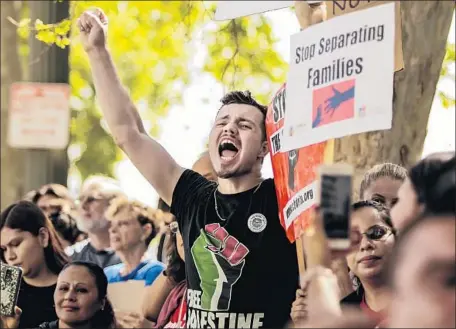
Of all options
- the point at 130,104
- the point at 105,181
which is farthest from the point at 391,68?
the point at 105,181

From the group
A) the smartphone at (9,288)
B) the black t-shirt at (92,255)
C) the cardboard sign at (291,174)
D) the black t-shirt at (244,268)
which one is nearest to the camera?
the cardboard sign at (291,174)

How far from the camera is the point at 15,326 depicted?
7383mm

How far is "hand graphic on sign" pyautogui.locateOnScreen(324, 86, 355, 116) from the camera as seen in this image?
15.8ft

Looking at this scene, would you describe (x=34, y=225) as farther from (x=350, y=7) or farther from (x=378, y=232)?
(x=350, y=7)

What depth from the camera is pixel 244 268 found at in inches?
221

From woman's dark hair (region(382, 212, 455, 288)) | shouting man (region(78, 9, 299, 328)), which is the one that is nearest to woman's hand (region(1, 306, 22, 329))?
shouting man (region(78, 9, 299, 328))

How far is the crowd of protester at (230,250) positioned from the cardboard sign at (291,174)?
118mm

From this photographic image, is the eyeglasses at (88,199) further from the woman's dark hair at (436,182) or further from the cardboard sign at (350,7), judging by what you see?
the woman's dark hair at (436,182)

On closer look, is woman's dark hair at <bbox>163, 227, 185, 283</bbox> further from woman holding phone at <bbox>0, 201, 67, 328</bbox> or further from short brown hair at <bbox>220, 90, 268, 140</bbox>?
short brown hair at <bbox>220, 90, 268, 140</bbox>

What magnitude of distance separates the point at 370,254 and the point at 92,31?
1.67 m

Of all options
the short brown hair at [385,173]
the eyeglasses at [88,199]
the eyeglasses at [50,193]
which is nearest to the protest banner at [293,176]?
the short brown hair at [385,173]

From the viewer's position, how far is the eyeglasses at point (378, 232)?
528 centimetres

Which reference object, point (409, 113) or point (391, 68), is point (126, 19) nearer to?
point (409, 113)

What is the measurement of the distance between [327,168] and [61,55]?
23.4 feet
